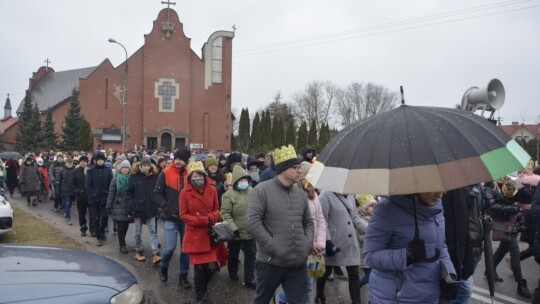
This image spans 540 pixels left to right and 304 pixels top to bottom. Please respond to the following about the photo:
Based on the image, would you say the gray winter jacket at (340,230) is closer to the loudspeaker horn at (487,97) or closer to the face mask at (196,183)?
the face mask at (196,183)

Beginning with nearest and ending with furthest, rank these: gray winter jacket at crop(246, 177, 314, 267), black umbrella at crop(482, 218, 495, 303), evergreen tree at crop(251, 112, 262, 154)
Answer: black umbrella at crop(482, 218, 495, 303) → gray winter jacket at crop(246, 177, 314, 267) → evergreen tree at crop(251, 112, 262, 154)

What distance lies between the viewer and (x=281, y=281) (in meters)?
4.54

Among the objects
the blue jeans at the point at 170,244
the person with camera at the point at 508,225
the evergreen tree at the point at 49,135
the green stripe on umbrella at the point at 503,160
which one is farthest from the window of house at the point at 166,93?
the green stripe on umbrella at the point at 503,160

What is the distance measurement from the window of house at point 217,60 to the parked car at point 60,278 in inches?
1867

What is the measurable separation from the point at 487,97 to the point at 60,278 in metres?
5.93

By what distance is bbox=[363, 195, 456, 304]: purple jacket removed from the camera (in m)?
3.09

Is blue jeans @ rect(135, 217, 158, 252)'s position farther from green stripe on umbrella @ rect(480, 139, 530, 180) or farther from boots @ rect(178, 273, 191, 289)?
green stripe on umbrella @ rect(480, 139, 530, 180)

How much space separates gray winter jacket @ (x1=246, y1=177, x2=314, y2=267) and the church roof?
68432 millimetres

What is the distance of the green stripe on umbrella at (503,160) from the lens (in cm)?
265

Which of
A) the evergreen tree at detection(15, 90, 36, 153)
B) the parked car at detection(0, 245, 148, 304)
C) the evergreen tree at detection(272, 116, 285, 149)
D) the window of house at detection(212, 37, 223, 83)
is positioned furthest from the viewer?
the evergreen tree at detection(272, 116, 285, 149)

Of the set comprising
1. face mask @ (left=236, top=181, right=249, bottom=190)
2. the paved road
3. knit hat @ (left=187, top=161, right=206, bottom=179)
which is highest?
knit hat @ (left=187, top=161, right=206, bottom=179)

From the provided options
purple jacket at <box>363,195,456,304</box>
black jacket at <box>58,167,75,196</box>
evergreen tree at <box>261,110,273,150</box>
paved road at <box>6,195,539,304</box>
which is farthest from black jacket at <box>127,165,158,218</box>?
evergreen tree at <box>261,110,273,150</box>

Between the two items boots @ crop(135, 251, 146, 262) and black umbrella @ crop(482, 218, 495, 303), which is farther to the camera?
boots @ crop(135, 251, 146, 262)

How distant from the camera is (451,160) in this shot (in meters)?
2.62
